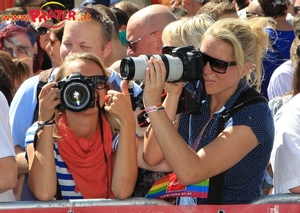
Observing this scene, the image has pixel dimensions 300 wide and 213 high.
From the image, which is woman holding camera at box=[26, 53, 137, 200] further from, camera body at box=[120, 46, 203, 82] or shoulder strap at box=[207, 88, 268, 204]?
shoulder strap at box=[207, 88, 268, 204]

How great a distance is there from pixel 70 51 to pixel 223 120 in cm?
138

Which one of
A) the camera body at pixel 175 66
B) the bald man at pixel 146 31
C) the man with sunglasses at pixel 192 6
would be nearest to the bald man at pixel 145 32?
the bald man at pixel 146 31

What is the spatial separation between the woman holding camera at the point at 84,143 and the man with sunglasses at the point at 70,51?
325mm

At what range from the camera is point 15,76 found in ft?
14.9

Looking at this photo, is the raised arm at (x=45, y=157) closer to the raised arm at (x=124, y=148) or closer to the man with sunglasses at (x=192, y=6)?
the raised arm at (x=124, y=148)

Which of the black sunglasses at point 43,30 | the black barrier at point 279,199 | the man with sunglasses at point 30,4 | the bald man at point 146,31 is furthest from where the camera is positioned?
the man with sunglasses at point 30,4

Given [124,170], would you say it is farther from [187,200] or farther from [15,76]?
[15,76]

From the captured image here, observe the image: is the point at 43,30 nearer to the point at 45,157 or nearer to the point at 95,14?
the point at 95,14

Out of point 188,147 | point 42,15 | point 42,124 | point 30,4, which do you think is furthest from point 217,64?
point 30,4

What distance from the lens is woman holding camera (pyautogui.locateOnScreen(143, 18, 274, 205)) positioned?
3.12 m

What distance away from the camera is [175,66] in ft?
10.3

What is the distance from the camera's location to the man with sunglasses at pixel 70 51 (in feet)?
12.4

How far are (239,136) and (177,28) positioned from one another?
100 centimetres

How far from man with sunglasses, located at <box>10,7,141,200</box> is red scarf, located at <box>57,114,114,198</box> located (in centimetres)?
37
